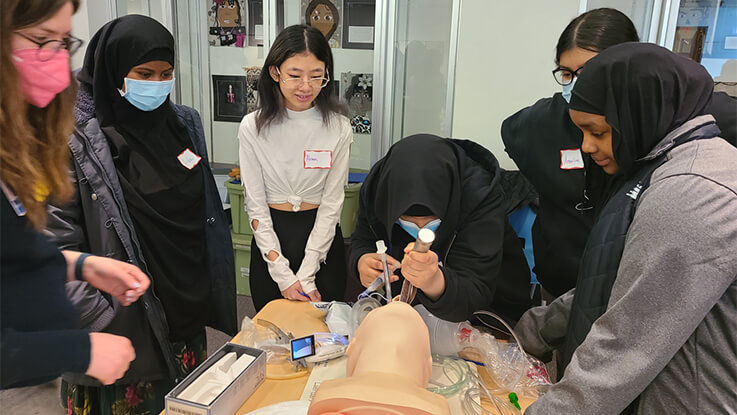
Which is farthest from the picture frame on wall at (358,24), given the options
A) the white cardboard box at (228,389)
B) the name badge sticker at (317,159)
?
the white cardboard box at (228,389)

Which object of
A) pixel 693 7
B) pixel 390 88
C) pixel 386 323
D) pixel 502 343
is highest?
pixel 693 7

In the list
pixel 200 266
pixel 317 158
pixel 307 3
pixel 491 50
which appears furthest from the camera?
pixel 307 3

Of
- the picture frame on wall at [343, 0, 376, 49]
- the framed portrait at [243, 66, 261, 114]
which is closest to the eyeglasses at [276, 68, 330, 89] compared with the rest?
the picture frame on wall at [343, 0, 376, 49]

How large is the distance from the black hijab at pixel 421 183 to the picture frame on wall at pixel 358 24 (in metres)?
2.17

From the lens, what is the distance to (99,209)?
1472mm

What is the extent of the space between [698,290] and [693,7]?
120 inches

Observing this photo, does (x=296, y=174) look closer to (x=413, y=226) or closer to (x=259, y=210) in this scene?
(x=259, y=210)

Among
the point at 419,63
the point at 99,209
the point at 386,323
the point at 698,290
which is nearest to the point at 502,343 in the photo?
the point at 386,323

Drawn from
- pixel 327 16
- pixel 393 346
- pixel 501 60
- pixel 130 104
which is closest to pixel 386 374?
pixel 393 346

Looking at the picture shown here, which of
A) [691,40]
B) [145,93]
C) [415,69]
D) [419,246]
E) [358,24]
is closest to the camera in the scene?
[419,246]

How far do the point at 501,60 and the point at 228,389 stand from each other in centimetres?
256

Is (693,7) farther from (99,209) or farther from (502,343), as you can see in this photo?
(99,209)

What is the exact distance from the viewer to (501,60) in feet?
9.66

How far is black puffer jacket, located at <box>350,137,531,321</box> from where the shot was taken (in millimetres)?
1372
